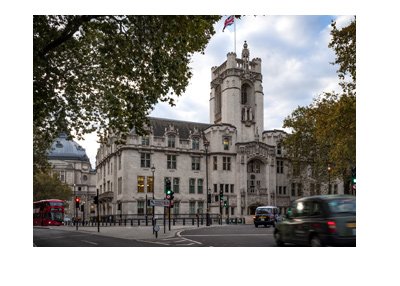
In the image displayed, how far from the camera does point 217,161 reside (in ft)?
202

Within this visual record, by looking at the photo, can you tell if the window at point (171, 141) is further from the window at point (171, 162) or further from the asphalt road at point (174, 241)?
the asphalt road at point (174, 241)

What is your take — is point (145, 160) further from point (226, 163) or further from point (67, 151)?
point (67, 151)

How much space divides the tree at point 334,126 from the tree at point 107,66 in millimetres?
8875

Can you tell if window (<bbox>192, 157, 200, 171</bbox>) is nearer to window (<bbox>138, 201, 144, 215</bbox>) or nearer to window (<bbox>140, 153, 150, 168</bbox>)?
window (<bbox>140, 153, 150, 168</bbox>)

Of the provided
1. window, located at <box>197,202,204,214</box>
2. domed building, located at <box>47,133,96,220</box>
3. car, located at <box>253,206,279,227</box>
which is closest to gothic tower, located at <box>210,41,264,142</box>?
window, located at <box>197,202,204,214</box>

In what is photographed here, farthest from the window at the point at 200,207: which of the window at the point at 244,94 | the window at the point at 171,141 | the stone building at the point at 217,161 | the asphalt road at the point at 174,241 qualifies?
the asphalt road at the point at 174,241

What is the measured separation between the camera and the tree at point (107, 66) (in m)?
15.8

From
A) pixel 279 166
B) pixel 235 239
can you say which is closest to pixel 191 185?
pixel 279 166

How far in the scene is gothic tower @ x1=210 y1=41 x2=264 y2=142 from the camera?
62.8 meters

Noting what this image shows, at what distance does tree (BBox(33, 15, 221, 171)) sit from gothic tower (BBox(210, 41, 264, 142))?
43.4 meters
